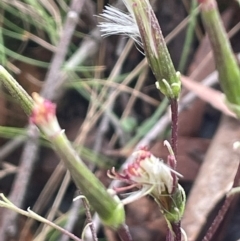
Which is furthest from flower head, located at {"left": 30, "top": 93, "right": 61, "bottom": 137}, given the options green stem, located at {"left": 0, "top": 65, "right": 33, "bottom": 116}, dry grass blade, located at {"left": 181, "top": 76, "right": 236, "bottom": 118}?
dry grass blade, located at {"left": 181, "top": 76, "right": 236, "bottom": 118}

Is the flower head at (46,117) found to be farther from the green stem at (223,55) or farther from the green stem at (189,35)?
the green stem at (189,35)

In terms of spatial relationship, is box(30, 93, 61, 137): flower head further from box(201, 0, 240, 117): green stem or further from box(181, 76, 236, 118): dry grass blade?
box(181, 76, 236, 118): dry grass blade

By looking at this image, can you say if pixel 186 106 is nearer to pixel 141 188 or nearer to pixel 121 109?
pixel 121 109

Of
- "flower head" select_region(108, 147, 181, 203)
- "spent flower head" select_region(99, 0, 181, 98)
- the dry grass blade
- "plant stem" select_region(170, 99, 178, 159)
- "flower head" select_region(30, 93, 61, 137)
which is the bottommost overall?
Answer: the dry grass blade

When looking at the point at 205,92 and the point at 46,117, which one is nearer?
the point at 46,117

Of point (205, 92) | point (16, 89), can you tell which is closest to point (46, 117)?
point (16, 89)

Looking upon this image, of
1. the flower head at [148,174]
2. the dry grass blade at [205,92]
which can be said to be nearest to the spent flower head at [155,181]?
the flower head at [148,174]

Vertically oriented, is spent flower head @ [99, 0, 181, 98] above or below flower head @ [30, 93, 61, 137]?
above

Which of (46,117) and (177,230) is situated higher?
(46,117)

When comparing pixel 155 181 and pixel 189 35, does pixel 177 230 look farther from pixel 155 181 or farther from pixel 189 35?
pixel 189 35
